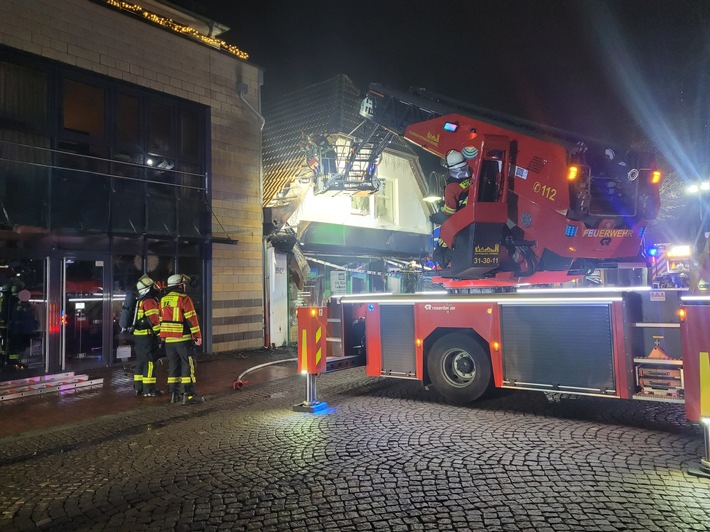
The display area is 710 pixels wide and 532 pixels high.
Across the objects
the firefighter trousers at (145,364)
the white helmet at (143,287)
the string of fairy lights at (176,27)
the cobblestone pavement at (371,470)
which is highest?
the string of fairy lights at (176,27)

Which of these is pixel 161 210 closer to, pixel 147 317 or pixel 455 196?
pixel 147 317

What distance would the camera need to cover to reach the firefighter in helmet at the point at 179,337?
7840 millimetres

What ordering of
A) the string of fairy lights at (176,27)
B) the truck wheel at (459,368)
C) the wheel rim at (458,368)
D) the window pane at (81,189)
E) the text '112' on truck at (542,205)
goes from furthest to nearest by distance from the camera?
the string of fairy lights at (176,27) < the window pane at (81,189) < the text '112' on truck at (542,205) < the wheel rim at (458,368) < the truck wheel at (459,368)

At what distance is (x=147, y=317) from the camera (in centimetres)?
855

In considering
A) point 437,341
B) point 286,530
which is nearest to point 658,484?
point 286,530

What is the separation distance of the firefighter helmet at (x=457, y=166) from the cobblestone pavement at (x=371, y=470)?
11.0 feet

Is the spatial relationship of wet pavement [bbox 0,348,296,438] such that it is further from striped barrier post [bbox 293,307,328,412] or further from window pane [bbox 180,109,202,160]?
window pane [bbox 180,109,202,160]

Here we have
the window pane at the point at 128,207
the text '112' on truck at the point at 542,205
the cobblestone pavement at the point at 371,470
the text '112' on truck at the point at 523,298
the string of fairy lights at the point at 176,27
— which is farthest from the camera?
the string of fairy lights at the point at 176,27

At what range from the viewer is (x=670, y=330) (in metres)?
5.71

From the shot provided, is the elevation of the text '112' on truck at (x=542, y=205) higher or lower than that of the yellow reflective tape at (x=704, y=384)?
higher

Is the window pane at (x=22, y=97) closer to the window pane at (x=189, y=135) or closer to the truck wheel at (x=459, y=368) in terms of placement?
the window pane at (x=189, y=135)

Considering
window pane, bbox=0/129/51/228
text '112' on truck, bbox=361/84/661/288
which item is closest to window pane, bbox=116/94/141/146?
window pane, bbox=0/129/51/228

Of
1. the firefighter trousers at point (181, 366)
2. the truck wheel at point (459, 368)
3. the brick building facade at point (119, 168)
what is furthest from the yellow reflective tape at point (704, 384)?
the brick building facade at point (119, 168)

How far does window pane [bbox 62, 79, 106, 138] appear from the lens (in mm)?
10505
